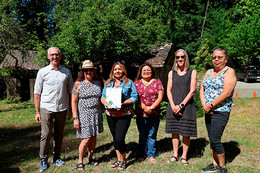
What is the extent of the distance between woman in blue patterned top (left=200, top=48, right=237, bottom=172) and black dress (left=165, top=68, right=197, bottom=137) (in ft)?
1.22

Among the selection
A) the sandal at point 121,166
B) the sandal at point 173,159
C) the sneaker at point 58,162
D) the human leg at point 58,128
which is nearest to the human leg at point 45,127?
the human leg at point 58,128

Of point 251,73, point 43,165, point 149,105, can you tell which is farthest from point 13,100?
point 251,73

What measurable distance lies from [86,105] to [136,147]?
2186 mm

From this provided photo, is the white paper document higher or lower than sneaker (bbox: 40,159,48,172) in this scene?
higher

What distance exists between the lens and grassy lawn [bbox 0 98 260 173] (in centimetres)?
409

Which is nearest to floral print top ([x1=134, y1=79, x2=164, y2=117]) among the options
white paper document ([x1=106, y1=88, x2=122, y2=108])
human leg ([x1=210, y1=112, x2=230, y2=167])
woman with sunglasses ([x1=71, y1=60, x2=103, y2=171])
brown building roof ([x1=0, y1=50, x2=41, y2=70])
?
white paper document ([x1=106, y1=88, x2=122, y2=108])

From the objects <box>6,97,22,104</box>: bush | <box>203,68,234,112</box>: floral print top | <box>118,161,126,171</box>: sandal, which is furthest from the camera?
<box>6,97,22,104</box>: bush

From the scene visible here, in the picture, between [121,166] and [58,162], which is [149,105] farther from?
[58,162]

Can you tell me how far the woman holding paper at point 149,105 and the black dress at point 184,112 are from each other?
0.32 metres

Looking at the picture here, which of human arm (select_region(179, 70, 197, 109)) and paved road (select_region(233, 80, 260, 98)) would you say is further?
paved road (select_region(233, 80, 260, 98))

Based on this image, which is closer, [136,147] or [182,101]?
[182,101]

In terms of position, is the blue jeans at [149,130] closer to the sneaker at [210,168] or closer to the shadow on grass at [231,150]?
the sneaker at [210,168]

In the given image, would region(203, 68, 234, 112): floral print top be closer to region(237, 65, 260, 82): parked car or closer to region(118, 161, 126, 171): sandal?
region(118, 161, 126, 171): sandal

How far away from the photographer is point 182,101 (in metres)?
4.05
